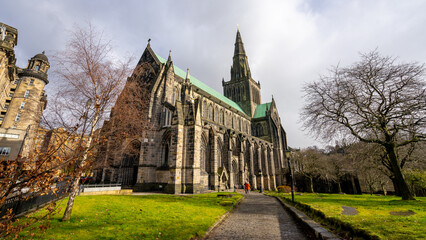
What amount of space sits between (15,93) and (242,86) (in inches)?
1966

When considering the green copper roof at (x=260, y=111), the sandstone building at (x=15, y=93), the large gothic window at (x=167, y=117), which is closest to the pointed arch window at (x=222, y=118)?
the large gothic window at (x=167, y=117)

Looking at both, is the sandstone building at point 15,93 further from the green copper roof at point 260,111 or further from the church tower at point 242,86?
the green copper roof at point 260,111

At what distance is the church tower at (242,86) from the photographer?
49531 mm

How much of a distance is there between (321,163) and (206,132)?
24.9m

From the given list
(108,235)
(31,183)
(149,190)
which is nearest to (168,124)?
(149,190)

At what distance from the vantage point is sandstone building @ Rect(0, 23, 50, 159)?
26969 mm

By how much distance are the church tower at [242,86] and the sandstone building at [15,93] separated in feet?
131

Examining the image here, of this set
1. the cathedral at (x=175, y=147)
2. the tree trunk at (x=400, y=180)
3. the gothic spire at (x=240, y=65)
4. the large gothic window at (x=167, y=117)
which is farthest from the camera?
the gothic spire at (x=240, y=65)

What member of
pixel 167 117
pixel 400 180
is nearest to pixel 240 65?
pixel 167 117

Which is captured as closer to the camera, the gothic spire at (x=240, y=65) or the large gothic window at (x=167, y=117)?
the large gothic window at (x=167, y=117)

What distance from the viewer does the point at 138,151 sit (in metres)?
20.5

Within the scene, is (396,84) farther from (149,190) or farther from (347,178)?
(347,178)

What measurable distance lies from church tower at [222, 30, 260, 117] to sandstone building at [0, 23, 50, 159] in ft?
131

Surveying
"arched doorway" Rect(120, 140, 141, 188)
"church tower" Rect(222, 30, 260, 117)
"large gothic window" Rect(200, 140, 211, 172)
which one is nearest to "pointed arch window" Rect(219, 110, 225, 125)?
"large gothic window" Rect(200, 140, 211, 172)
